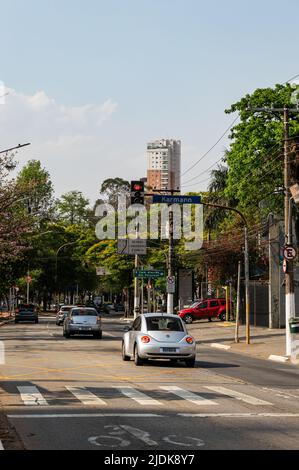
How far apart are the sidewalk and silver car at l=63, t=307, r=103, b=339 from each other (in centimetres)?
551

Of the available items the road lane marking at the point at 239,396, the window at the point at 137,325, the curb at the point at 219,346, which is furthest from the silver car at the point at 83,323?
the road lane marking at the point at 239,396

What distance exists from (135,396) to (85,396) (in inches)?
37.6

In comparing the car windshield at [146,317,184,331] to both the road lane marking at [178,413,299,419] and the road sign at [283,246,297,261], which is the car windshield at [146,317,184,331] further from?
the road lane marking at [178,413,299,419]

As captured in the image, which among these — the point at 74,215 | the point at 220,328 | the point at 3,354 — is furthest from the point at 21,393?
the point at 74,215

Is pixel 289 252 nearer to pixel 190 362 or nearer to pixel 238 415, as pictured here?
pixel 190 362

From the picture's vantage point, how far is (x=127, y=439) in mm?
10219

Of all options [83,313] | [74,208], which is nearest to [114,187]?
[74,208]

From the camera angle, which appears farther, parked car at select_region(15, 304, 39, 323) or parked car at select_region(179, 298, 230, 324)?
parked car at select_region(179, 298, 230, 324)

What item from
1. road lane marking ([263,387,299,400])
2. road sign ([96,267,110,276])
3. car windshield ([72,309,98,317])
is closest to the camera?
road lane marking ([263,387,299,400])

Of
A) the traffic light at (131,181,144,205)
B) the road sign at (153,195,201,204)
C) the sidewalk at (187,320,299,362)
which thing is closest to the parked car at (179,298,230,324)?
the sidewalk at (187,320,299,362)

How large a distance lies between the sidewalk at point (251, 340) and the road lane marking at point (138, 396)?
44.1ft

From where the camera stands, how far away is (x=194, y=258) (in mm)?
70750

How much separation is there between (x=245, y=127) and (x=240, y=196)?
15.9ft

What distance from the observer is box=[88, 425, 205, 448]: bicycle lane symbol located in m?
9.86
